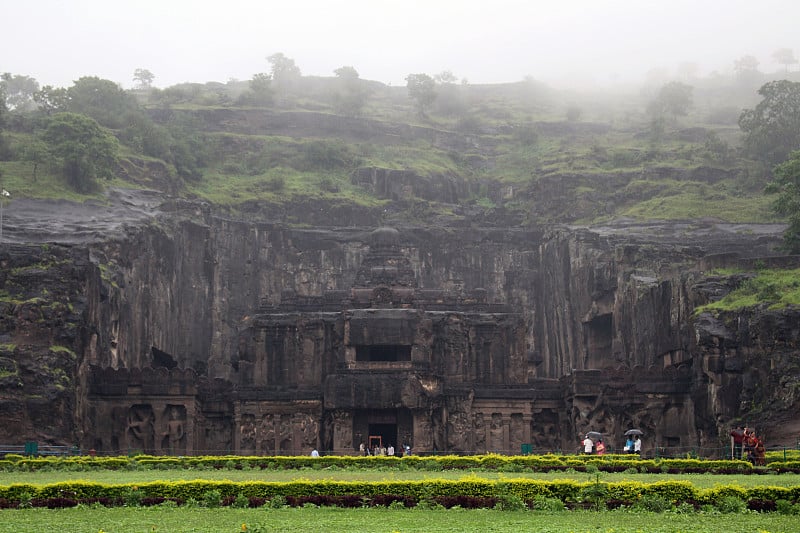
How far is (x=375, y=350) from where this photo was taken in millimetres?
67125

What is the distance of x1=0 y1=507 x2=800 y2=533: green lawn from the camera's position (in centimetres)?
2439

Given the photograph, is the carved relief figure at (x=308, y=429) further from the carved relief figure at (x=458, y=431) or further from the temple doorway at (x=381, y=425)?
the carved relief figure at (x=458, y=431)

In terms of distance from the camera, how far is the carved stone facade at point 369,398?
6009 cm

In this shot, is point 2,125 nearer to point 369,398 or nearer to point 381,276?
point 381,276

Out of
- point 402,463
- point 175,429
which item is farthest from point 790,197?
point 402,463

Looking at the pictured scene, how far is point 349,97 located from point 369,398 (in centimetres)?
6320

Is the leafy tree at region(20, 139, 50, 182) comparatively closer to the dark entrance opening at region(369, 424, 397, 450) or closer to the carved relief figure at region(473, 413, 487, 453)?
the dark entrance opening at region(369, 424, 397, 450)

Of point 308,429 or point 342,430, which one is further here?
point 308,429

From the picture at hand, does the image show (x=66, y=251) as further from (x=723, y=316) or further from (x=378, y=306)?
(x=723, y=316)

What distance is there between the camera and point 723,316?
59219mm

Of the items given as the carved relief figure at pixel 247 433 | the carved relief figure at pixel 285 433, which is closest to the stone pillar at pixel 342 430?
the carved relief figure at pixel 285 433

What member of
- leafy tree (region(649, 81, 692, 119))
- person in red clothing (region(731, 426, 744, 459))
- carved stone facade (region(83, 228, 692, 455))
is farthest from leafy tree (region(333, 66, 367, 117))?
person in red clothing (region(731, 426, 744, 459))

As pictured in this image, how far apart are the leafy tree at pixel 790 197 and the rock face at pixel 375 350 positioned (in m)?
4.25

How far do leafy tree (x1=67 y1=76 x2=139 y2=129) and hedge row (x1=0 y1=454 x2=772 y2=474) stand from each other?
2392 inches
